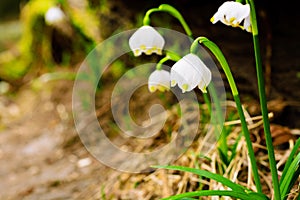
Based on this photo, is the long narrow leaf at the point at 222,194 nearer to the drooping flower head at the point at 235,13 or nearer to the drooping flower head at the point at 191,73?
the drooping flower head at the point at 191,73

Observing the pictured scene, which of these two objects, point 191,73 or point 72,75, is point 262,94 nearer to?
point 191,73

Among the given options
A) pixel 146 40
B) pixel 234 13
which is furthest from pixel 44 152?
pixel 234 13

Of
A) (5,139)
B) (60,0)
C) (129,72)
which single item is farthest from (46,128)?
(60,0)

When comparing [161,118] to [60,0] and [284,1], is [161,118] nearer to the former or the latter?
[284,1]

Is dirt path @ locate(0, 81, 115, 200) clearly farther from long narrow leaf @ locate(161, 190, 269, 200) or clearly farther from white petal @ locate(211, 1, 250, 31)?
white petal @ locate(211, 1, 250, 31)

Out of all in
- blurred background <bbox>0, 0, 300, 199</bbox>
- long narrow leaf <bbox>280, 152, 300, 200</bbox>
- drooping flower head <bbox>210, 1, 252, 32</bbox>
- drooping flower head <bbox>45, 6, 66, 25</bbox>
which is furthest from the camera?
drooping flower head <bbox>45, 6, 66, 25</bbox>

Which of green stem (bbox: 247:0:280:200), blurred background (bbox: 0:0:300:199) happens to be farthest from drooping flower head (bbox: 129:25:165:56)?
blurred background (bbox: 0:0:300:199)

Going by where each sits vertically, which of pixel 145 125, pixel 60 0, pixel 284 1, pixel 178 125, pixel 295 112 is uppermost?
pixel 60 0

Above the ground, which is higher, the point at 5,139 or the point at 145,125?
A: the point at 5,139

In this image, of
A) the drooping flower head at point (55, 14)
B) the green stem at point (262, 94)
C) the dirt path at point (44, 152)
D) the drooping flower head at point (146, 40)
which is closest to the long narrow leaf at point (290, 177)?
the green stem at point (262, 94)
